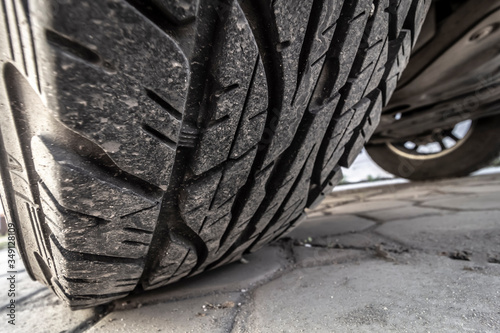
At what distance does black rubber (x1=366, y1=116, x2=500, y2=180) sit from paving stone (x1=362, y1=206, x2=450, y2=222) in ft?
2.49

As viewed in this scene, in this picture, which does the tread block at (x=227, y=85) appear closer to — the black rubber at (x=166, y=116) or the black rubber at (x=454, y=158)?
the black rubber at (x=166, y=116)

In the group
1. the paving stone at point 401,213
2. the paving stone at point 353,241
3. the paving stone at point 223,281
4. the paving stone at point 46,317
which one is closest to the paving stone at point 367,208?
the paving stone at point 401,213

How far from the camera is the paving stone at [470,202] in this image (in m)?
Result: 1.14

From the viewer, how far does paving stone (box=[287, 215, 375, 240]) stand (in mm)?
1014

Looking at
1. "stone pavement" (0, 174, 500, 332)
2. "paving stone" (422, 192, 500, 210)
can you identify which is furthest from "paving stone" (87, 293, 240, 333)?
"paving stone" (422, 192, 500, 210)

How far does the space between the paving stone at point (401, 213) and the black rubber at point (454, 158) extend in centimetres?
76

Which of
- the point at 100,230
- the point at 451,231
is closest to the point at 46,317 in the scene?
the point at 100,230

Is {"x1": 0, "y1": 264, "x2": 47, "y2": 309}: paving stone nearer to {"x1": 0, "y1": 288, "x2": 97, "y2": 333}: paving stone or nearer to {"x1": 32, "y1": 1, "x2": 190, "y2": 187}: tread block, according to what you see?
{"x1": 0, "y1": 288, "x2": 97, "y2": 333}: paving stone

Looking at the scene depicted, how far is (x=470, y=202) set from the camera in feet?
4.10

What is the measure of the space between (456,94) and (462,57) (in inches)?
11.8

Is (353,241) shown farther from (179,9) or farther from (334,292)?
(179,9)

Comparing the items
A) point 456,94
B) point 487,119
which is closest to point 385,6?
point 456,94

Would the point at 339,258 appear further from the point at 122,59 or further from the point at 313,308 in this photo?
the point at 122,59

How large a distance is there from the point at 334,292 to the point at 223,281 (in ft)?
0.76
